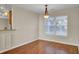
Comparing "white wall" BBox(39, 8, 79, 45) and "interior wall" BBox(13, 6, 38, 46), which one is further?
"white wall" BBox(39, 8, 79, 45)

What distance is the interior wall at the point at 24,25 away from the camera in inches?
86.7

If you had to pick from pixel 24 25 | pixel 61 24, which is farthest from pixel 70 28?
pixel 24 25

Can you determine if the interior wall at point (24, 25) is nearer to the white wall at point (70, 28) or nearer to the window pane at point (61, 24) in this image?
the white wall at point (70, 28)

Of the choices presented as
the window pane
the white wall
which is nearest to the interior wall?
the white wall

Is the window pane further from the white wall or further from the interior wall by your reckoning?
the interior wall

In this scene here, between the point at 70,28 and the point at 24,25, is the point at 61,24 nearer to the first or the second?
the point at 70,28

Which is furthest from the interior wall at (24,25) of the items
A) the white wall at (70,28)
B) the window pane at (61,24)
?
the window pane at (61,24)

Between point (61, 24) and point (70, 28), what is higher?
point (61, 24)

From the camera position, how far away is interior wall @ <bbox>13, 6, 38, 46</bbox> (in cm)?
220

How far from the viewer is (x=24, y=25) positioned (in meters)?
2.56

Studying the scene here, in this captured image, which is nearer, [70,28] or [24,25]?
[24,25]

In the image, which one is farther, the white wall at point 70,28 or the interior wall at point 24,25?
the white wall at point 70,28
